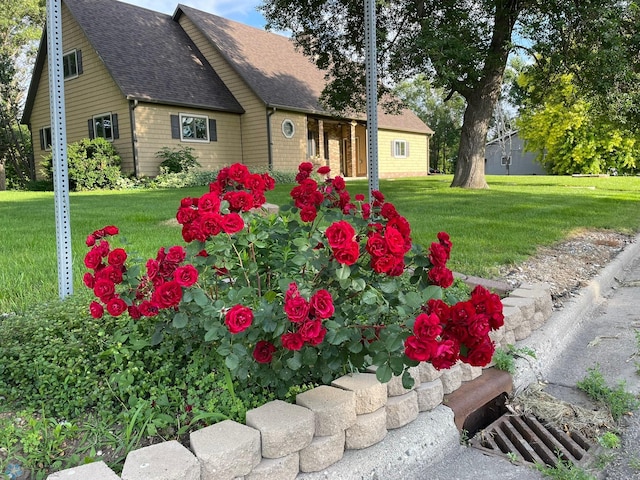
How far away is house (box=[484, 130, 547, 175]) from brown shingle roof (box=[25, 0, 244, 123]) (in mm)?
31639

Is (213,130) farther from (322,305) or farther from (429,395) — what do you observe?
(322,305)

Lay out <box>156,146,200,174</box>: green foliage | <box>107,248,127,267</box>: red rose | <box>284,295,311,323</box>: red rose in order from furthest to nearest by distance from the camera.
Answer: <box>156,146,200,174</box>: green foliage → <box>107,248,127,267</box>: red rose → <box>284,295,311,323</box>: red rose

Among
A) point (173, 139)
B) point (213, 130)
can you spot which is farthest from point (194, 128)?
point (173, 139)

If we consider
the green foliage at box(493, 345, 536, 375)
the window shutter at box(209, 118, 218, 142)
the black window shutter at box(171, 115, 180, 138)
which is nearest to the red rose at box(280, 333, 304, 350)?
the green foliage at box(493, 345, 536, 375)

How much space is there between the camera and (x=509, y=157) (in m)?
41.9

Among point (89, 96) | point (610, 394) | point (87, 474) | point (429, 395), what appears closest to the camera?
point (87, 474)

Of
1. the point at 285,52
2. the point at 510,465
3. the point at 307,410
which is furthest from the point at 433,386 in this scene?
the point at 285,52

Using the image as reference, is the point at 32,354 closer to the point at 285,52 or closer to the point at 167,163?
the point at 167,163

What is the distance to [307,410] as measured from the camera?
1.68 meters

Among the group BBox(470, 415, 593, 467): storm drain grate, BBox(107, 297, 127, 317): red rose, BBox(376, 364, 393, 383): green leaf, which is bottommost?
BBox(470, 415, 593, 467): storm drain grate

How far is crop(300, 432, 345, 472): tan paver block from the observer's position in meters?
1.65

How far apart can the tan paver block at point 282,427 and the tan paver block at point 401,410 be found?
0.40 meters

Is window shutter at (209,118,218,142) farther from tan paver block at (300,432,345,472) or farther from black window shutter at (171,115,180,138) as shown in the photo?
tan paver block at (300,432,345,472)

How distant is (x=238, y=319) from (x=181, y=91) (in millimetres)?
15482
